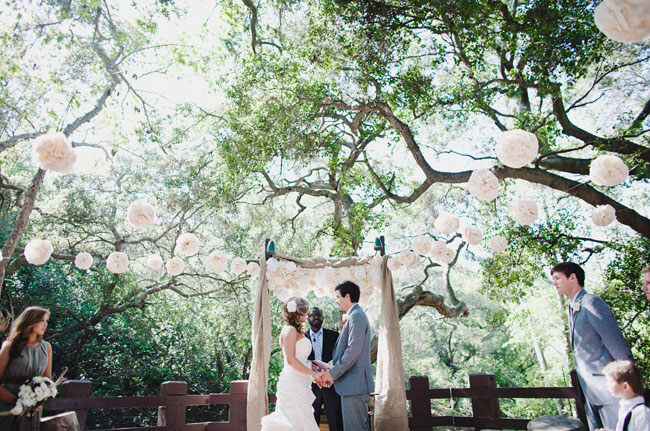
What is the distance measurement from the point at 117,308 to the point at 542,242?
29.9ft

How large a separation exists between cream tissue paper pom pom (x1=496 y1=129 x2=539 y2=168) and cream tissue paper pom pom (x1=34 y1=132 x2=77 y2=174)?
3.67 m

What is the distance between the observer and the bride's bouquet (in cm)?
326

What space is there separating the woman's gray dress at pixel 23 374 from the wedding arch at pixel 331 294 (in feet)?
7.04

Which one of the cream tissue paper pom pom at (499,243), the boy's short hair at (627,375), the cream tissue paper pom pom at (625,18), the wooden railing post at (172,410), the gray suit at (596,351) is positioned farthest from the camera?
the cream tissue paper pom pom at (499,243)

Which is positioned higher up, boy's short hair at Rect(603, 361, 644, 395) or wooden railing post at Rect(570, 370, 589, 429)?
boy's short hair at Rect(603, 361, 644, 395)

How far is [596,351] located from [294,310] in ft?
8.11

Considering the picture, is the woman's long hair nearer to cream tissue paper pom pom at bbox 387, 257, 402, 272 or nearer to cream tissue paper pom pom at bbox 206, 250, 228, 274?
cream tissue paper pom pom at bbox 206, 250, 228, 274

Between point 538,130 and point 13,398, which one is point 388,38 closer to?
point 538,130

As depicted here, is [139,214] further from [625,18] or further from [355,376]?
[625,18]

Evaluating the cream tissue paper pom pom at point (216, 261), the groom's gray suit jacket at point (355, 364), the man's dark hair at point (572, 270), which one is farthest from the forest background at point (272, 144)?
the groom's gray suit jacket at point (355, 364)

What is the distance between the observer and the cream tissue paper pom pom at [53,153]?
337 centimetres

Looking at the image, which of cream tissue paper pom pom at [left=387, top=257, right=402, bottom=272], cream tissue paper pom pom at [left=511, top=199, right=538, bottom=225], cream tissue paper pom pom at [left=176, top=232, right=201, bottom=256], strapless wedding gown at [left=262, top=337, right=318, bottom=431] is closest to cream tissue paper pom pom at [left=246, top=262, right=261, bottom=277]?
cream tissue paper pom pom at [left=176, top=232, right=201, bottom=256]

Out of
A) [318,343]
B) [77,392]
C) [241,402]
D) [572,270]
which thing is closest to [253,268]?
[318,343]

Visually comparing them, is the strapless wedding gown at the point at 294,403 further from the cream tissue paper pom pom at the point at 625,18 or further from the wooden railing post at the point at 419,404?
the cream tissue paper pom pom at the point at 625,18
